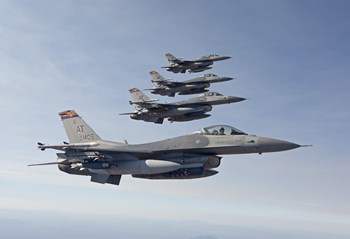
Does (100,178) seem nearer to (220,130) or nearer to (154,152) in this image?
(154,152)

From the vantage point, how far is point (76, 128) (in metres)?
27.6

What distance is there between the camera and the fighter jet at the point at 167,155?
1974 cm

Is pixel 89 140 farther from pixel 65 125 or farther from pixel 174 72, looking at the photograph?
pixel 174 72

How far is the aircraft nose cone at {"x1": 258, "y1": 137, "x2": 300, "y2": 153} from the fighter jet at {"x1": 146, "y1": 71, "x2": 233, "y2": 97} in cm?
3449

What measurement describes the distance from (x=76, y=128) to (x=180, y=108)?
852 inches

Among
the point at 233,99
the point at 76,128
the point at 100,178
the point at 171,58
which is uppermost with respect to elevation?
the point at 171,58

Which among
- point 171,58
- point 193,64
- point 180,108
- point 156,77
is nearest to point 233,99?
point 180,108

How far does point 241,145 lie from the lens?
64.1 ft

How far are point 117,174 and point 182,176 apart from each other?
4799 mm

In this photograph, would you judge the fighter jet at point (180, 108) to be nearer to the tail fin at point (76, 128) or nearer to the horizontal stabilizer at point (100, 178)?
the tail fin at point (76, 128)

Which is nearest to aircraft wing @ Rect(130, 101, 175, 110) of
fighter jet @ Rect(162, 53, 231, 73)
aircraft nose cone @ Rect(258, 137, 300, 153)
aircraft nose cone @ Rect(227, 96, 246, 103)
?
aircraft nose cone @ Rect(227, 96, 246, 103)

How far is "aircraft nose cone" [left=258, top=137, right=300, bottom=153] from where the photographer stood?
18781 mm

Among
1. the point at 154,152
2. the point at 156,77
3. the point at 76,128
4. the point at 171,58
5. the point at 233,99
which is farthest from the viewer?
the point at 171,58

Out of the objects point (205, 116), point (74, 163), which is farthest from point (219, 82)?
point (74, 163)
